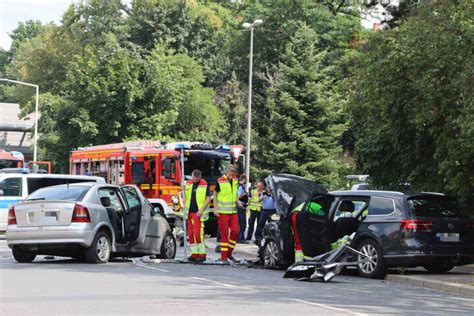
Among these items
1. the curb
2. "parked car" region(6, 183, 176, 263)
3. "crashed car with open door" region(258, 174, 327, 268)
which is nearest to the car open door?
"parked car" region(6, 183, 176, 263)

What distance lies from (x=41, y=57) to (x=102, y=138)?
26.2 metres

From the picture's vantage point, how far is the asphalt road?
11469 mm

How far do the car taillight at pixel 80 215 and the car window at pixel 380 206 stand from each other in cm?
518

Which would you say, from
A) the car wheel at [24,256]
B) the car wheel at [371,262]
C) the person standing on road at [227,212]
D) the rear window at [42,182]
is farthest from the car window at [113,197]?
the rear window at [42,182]

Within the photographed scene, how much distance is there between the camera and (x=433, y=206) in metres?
17.6

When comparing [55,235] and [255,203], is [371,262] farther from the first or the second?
[255,203]

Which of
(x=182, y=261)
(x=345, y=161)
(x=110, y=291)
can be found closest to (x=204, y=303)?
(x=110, y=291)

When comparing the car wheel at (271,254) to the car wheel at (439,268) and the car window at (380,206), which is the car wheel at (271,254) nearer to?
the car window at (380,206)

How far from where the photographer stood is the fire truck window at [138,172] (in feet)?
106

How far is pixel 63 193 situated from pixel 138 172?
1394cm

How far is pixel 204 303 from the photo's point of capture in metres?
12.0

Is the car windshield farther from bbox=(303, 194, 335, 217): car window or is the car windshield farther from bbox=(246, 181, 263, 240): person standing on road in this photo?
bbox=(246, 181, 263, 240): person standing on road

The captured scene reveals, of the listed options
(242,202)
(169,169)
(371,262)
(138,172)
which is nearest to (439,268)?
(371,262)

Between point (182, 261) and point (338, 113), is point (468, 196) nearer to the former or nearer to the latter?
point (182, 261)
